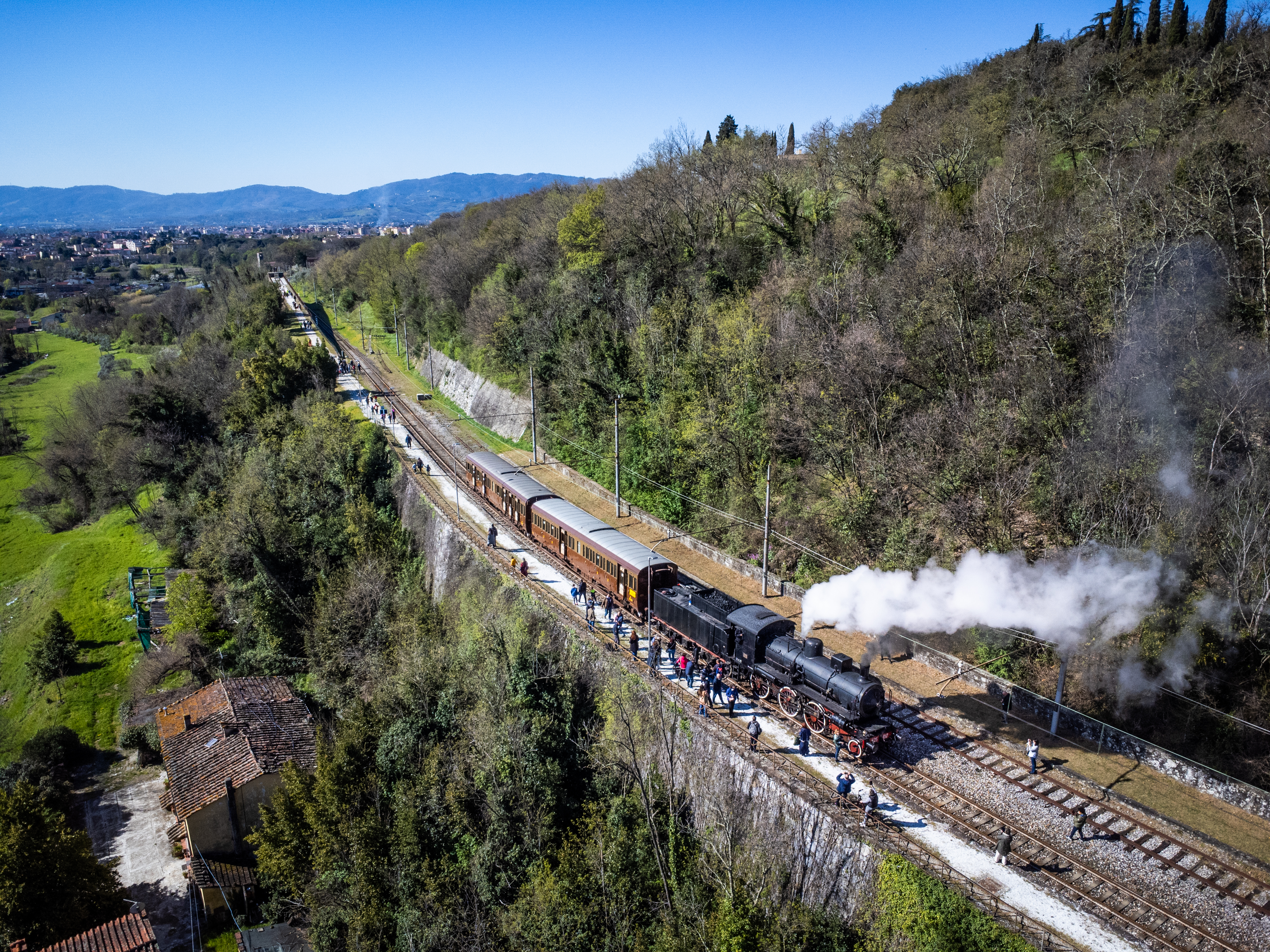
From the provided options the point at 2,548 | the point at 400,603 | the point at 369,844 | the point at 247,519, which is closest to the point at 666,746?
the point at 369,844

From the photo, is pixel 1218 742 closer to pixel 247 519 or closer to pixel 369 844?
pixel 369 844

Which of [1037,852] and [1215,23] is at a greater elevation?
[1215,23]

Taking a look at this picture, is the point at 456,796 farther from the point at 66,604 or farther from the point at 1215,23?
the point at 1215,23

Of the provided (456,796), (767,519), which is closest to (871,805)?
(767,519)

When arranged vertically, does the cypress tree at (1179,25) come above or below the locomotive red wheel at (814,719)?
above

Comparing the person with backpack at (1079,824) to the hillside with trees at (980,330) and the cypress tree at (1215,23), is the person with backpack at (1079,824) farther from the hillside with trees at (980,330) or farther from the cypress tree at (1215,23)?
the cypress tree at (1215,23)

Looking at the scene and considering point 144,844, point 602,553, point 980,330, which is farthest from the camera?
point 602,553

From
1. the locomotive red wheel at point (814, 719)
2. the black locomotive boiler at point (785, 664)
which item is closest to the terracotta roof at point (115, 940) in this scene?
the black locomotive boiler at point (785, 664)
